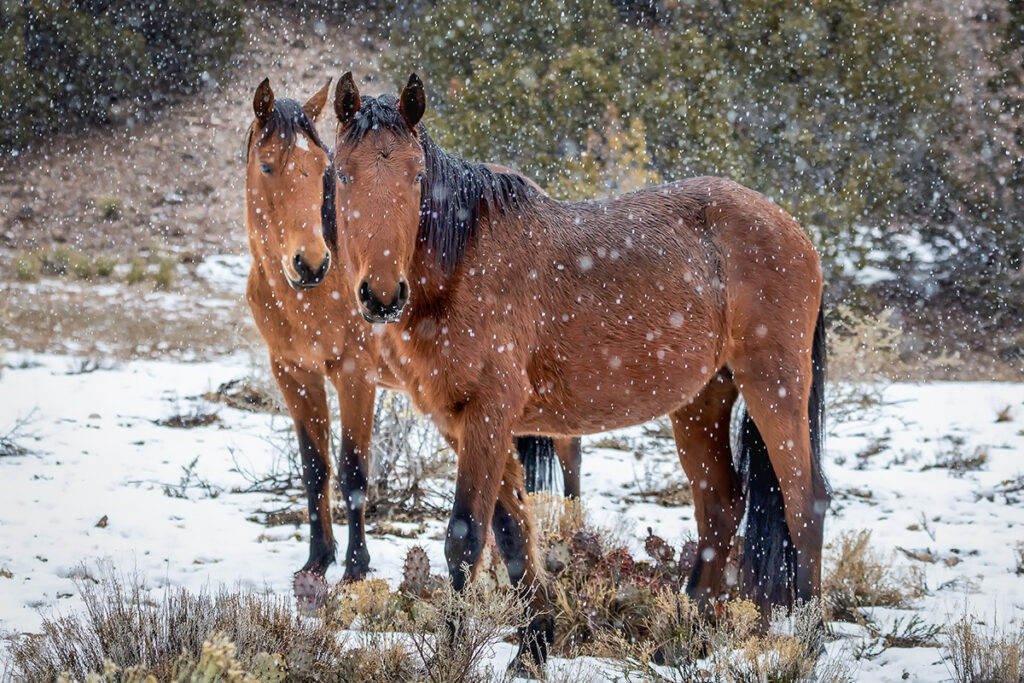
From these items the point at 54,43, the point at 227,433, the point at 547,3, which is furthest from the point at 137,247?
the point at 227,433

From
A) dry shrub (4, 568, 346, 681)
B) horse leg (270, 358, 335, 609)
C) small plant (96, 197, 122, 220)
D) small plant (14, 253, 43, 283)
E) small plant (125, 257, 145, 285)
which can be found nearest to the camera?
dry shrub (4, 568, 346, 681)

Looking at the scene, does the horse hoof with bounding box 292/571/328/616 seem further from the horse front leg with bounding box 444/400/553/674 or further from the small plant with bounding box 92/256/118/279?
the small plant with bounding box 92/256/118/279

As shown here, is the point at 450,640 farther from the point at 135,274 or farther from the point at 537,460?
the point at 135,274

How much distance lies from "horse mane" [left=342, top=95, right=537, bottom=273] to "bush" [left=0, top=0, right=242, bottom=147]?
16590mm

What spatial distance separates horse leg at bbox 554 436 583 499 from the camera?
5.56 metres

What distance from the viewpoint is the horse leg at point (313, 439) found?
181 inches

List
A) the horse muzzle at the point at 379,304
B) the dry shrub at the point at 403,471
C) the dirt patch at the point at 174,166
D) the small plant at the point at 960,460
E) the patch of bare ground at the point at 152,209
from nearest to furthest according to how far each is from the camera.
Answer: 1. the horse muzzle at the point at 379,304
2. the dry shrub at the point at 403,471
3. the small plant at the point at 960,460
4. the patch of bare ground at the point at 152,209
5. the dirt patch at the point at 174,166

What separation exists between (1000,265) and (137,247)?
59.8ft

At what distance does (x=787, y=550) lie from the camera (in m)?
3.79

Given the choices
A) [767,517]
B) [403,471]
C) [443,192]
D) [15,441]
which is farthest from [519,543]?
[15,441]

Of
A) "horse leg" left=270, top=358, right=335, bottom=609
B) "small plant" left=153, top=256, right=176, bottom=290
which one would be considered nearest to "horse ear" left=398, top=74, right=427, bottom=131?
"horse leg" left=270, top=358, right=335, bottom=609

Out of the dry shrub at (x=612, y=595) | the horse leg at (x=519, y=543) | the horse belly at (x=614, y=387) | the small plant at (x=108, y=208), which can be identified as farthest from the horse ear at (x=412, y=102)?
the small plant at (x=108, y=208)

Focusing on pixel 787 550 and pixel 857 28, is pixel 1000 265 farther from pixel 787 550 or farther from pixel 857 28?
Result: pixel 787 550

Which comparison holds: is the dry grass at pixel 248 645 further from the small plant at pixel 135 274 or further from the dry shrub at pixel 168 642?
the small plant at pixel 135 274
